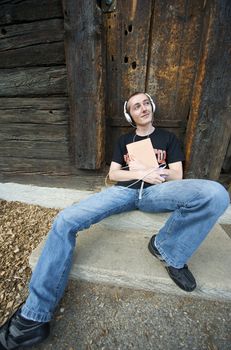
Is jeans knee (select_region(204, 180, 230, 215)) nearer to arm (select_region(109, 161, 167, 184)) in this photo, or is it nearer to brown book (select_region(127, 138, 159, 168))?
arm (select_region(109, 161, 167, 184))

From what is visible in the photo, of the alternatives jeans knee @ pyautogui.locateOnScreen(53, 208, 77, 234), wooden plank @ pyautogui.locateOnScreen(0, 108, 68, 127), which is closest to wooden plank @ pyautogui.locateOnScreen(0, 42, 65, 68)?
wooden plank @ pyautogui.locateOnScreen(0, 108, 68, 127)

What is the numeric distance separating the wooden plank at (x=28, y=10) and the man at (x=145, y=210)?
97 cm

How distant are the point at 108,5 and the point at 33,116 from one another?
1.16m

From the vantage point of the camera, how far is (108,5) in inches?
68.4

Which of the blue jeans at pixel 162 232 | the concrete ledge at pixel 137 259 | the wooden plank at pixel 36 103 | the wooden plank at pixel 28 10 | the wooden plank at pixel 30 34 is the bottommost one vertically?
the concrete ledge at pixel 137 259

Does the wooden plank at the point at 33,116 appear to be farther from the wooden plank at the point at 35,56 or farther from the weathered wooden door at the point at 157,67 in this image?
the wooden plank at the point at 35,56

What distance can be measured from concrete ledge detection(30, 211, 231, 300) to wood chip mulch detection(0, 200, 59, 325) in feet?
0.67

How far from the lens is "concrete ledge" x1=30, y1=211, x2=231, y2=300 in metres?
1.48

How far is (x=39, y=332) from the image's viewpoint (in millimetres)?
1275

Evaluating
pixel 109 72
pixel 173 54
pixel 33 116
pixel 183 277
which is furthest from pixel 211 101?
pixel 33 116

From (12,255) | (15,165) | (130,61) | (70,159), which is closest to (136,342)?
(12,255)

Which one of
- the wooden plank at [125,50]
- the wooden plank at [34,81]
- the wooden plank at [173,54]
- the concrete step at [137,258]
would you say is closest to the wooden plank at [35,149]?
the wooden plank at [34,81]

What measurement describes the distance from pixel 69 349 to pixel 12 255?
3.00ft

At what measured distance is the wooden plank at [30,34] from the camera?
1.76 meters
